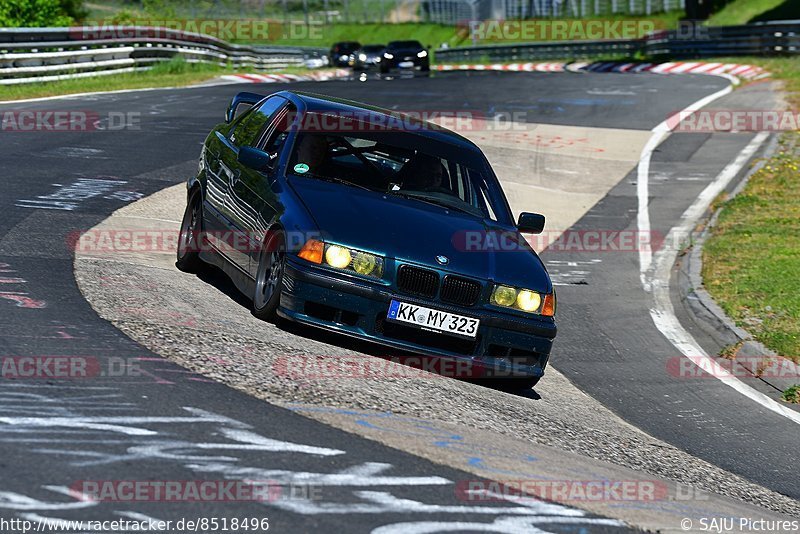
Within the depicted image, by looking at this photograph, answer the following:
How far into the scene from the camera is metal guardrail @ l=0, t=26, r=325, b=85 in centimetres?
2808

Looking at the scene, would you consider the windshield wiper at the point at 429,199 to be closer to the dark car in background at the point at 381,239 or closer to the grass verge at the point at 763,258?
the dark car in background at the point at 381,239

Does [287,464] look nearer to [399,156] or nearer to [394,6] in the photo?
[399,156]

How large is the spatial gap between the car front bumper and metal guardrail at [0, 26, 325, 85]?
2135cm

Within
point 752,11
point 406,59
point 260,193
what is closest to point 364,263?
point 260,193

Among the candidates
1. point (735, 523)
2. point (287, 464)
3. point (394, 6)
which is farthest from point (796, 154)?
point (394, 6)

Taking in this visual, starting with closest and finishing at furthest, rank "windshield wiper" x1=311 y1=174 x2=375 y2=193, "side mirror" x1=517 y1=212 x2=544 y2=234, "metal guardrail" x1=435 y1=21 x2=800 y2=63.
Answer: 1. "windshield wiper" x1=311 y1=174 x2=375 y2=193
2. "side mirror" x1=517 y1=212 x2=544 y2=234
3. "metal guardrail" x1=435 y1=21 x2=800 y2=63

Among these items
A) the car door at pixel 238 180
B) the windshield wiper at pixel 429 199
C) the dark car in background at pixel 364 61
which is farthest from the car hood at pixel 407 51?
the windshield wiper at pixel 429 199

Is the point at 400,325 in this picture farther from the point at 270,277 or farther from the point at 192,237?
the point at 192,237

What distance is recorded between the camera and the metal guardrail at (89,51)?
92.1ft

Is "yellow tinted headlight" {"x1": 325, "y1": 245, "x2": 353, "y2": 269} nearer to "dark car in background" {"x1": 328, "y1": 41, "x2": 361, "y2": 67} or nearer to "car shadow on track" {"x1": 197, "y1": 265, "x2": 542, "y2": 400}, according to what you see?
"car shadow on track" {"x1": 197, "y1": 265, "x2": 542, "y2": 400}

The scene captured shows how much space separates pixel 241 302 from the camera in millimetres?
9180

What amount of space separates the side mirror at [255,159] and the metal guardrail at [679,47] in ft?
117

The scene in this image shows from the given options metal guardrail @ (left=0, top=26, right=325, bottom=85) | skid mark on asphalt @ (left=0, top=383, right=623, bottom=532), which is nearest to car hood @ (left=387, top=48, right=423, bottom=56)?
metal guardrail @ (left=0, top=26, right=325, bottom=85)

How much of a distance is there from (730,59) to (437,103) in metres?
19.1
